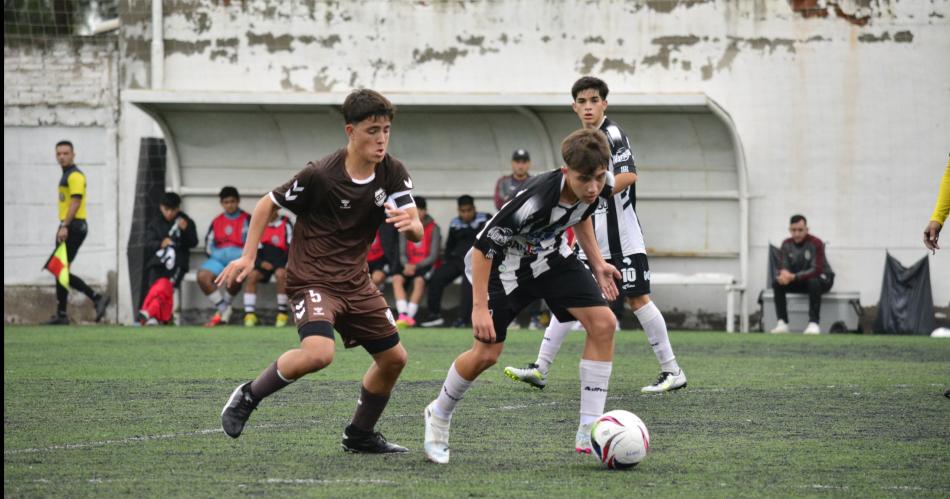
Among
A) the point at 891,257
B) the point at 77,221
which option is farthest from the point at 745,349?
the point at 77,221

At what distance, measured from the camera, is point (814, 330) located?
1491 centimetres

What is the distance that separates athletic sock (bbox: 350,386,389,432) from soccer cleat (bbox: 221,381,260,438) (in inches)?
18.8

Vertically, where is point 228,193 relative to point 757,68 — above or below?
below

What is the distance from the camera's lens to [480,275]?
5453mm

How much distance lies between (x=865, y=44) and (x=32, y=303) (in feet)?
36.2

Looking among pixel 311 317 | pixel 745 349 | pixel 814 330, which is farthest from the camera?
pixel 814 330

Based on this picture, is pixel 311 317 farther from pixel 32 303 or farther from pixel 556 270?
pixel 32 303

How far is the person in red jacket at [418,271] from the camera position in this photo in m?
15.7

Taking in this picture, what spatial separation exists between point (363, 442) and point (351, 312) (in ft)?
1.82

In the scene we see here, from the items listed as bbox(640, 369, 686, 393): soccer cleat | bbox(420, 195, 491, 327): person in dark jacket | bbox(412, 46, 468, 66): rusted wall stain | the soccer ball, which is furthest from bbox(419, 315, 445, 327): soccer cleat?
the soccer ball

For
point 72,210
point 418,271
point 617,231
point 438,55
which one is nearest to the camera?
point 617,231

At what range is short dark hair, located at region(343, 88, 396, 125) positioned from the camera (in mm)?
5430

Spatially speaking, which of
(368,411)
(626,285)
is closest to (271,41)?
(626,285)

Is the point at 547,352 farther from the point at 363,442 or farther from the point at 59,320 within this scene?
the point at 59,320
